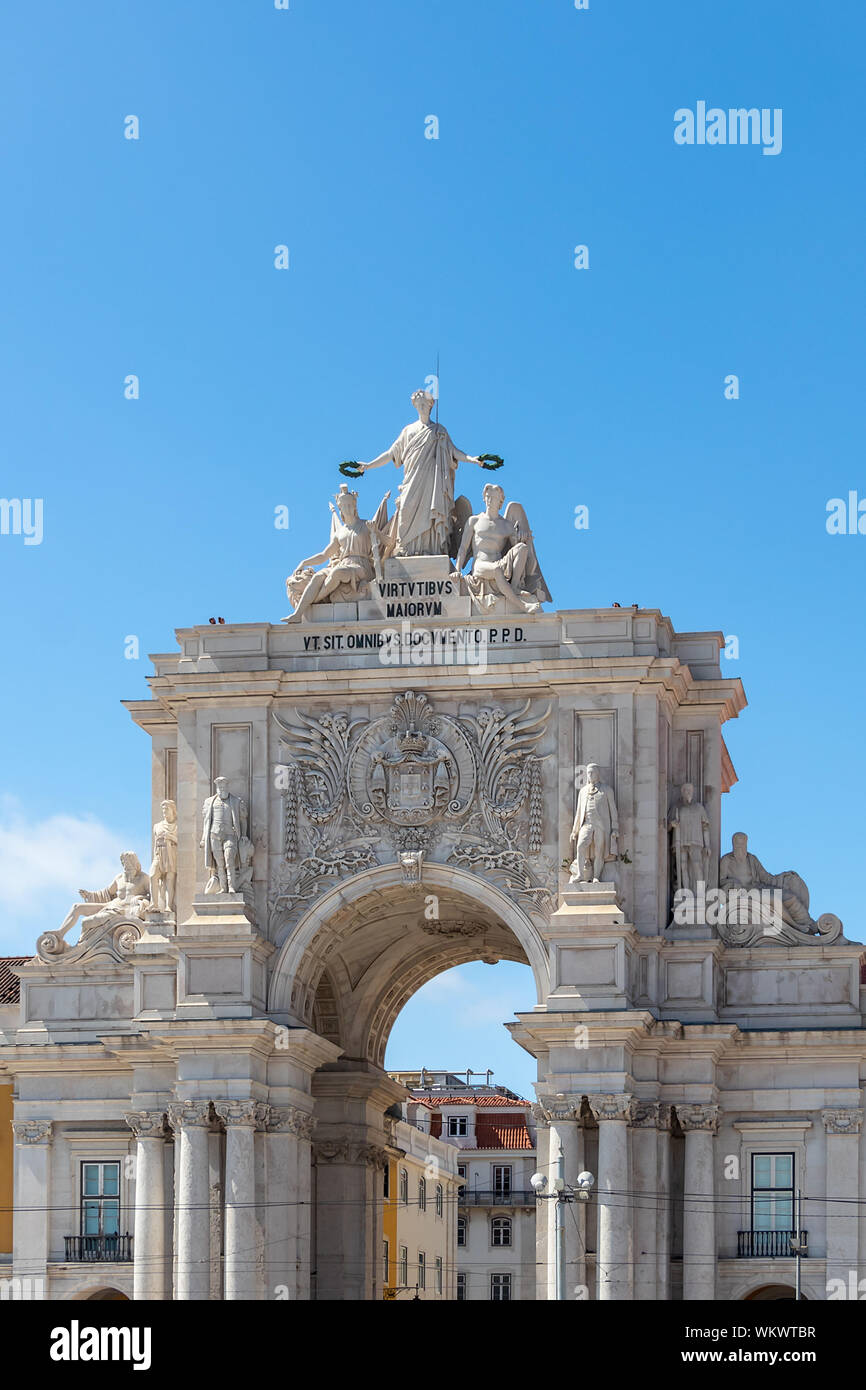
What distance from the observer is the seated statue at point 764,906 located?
179 ft

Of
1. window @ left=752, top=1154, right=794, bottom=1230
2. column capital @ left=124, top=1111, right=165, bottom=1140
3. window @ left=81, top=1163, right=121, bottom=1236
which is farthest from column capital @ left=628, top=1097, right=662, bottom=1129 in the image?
window @ left=81, top=1163, right=121, bottom=1236

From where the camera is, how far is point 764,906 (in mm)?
54625

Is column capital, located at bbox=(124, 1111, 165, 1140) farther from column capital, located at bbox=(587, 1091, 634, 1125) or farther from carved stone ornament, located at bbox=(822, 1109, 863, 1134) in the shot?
carved stone ornament, located at bbox=(822, 1109, 863, 1134)

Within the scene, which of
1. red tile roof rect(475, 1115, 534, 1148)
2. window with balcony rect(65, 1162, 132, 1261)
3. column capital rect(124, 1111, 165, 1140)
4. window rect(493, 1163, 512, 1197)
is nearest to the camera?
column capital rect(124, 1111, 165, 1140)

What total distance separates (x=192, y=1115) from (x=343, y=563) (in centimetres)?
1069

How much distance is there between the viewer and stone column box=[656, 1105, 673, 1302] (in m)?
52.2

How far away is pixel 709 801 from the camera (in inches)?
2170

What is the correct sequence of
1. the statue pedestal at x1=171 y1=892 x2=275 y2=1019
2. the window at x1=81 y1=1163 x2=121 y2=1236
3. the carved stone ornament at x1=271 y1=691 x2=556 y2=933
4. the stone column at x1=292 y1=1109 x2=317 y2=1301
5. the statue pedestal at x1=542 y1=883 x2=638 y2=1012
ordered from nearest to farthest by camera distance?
the statue pedestal at x1=542 y1=883 x2=638 y2=1012 < the statue pedestal at x1=171 y1=892 x2=275 y2=1019 < the stone column at x1=292 y1=1109 x2=317 y2=1301 < the carved stone ornament at x1=271 y1=691 x2=556 y2=933 < the window at x1=81 y1=1163 x2=121 y2=1236

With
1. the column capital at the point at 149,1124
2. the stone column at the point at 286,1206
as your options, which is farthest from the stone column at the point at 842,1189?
the column capital at the point at 149,1124

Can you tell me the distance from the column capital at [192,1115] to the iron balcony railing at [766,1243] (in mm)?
9732

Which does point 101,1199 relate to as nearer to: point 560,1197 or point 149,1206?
point 149,1206

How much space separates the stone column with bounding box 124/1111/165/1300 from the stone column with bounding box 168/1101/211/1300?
996 mm

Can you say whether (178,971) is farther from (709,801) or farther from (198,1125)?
(709,801)
